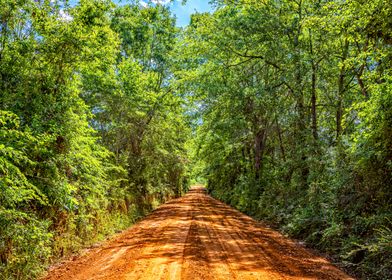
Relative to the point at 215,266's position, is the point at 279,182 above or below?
above

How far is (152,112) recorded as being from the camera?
2058cm

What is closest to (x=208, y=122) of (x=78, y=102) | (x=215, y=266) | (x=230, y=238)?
(x=230, y=238)

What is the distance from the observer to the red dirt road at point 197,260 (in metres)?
6.84

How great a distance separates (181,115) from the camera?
24.0m

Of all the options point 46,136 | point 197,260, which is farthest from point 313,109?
point 46,136

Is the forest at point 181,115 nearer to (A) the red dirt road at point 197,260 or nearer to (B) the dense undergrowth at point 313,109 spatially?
(B) the dense undergrowth at point 313,109

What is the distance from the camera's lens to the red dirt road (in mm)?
6841

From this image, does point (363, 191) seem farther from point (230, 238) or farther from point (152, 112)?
point (152, 112)

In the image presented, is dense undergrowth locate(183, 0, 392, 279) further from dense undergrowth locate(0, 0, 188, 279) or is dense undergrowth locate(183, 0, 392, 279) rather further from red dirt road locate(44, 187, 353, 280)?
dense undergrowth locate(0, 0, 188, 279)

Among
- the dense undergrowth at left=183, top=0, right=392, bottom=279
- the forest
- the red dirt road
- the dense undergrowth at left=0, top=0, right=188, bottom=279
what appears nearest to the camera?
the dense undergrowth at left=0, top=0, right=188, bottom=279

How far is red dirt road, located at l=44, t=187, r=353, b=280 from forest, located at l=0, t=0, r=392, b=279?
814mm

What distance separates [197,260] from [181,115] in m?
16.8

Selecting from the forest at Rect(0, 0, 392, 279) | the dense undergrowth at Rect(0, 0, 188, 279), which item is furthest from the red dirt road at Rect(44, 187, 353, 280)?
the dense undergrowth at Rect(0, 0, 188, 279)

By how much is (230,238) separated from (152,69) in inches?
622
